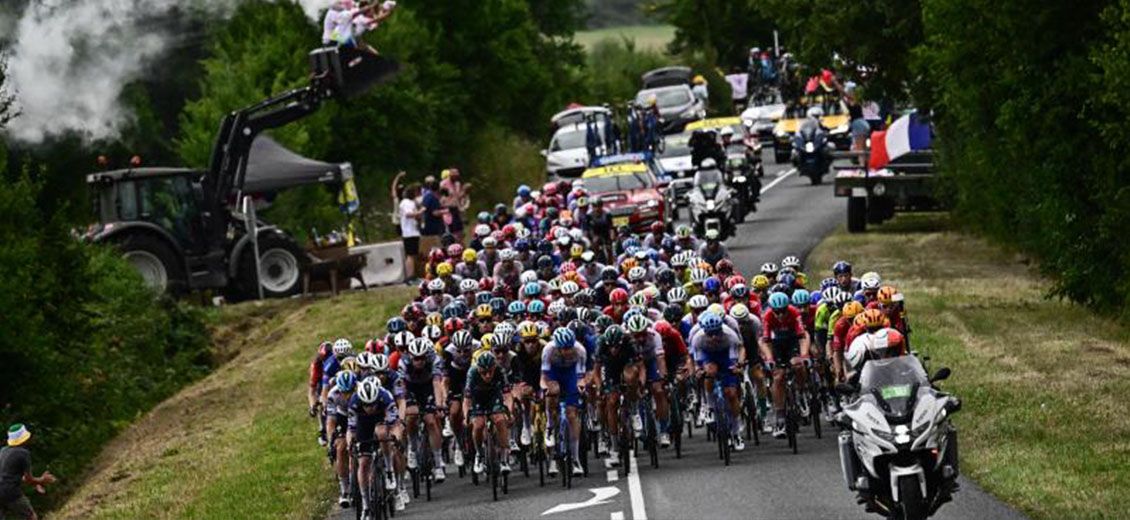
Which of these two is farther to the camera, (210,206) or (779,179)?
(779,179)

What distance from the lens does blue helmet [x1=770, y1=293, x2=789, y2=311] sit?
26516 millimetres

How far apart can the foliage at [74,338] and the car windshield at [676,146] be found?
19.3m

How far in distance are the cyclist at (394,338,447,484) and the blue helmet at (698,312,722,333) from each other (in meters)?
3.08

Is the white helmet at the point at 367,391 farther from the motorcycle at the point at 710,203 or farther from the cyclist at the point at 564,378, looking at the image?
the motorcycle at the point at 710,203

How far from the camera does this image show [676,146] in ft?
202

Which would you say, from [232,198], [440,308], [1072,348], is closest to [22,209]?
[232,198]

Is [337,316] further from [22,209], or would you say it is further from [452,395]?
[452,395]

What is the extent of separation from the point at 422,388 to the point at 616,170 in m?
21.6

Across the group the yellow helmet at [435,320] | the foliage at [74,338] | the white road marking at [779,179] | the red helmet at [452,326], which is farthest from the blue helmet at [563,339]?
the white road marking at [779,179]

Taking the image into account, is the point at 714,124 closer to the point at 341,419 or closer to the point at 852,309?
the point at 852,309

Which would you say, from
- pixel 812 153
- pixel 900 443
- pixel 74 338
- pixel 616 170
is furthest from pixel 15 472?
pixel 812 153

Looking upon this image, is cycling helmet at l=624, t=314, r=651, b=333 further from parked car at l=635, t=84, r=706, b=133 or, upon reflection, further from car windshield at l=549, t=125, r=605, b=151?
parked car at l=635, t=84, r=706, b=133

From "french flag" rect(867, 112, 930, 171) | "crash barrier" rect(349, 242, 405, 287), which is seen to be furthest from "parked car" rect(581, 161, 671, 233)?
"french flag" rect(867, 112, 930, 171)

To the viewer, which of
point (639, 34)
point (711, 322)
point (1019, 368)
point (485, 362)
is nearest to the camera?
point (485, 362)
